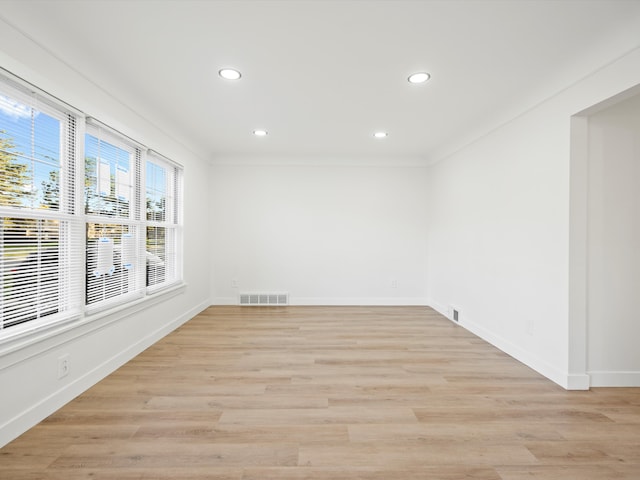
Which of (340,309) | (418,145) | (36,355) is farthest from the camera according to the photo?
(340,309)

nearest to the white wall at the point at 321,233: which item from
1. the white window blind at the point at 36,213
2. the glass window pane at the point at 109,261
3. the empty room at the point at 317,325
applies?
the empty room at the point at 317,325

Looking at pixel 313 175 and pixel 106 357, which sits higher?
pixel 313 175

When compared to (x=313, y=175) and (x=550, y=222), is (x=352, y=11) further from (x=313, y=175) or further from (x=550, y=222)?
(x=313, y=175)

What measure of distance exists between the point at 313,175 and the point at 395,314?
2.66 m

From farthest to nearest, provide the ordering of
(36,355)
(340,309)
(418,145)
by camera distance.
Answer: (340,309) < (418,145) < (36,355)

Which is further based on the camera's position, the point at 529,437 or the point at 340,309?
the point at 340,309

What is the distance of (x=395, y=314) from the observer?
15.9 ft

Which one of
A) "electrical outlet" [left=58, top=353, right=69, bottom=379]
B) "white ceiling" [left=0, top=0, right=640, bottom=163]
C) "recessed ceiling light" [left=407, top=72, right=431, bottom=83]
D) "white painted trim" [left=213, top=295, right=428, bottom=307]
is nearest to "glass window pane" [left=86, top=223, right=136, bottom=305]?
"electrical outlet" [left=58, top=353, right=69, bottom=379]

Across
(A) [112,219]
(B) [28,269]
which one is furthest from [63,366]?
(A) [112,219]

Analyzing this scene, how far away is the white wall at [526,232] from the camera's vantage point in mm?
2506

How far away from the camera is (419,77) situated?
2.62 metres

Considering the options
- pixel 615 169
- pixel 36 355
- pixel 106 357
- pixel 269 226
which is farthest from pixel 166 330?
pixel 615 169

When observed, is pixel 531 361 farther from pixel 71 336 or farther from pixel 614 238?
pixel 71 336

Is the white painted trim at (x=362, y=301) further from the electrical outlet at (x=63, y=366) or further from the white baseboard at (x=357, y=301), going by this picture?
the electrical outlet at (x=63, y=366)
